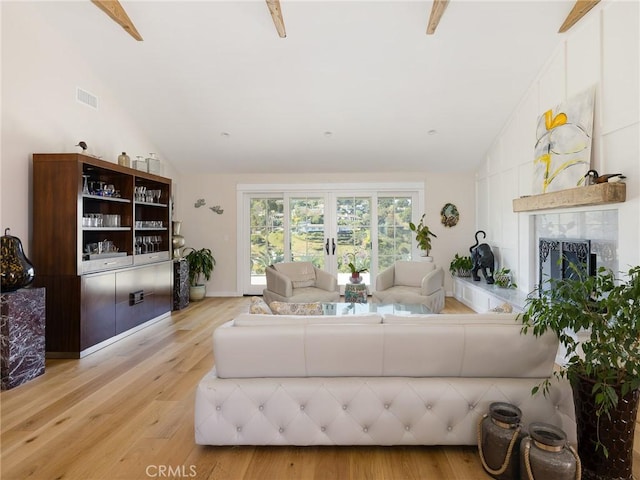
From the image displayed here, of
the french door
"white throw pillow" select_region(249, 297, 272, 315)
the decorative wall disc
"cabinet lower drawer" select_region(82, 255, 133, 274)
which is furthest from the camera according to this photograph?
the french door

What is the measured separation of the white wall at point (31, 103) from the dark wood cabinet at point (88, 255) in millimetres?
148

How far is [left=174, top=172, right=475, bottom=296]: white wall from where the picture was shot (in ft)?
22.0

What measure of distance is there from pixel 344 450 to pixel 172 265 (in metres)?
4.25

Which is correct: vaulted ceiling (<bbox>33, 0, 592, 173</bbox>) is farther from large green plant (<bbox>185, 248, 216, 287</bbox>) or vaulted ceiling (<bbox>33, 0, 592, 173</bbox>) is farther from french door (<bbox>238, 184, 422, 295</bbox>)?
large green plant (<bbox>185, 248, 216, 287</bbox>)

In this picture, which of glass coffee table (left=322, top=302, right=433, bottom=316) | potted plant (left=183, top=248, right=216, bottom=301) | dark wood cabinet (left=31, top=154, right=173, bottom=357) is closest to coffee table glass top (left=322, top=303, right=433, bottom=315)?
glass coffee table (left=322, top=302, right=433, bottom=316)

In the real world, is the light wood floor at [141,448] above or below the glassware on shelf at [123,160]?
below

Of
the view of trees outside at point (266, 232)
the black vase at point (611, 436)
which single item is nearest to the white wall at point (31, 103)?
the view of trees outside at point (266, 232)

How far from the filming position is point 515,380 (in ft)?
6.33

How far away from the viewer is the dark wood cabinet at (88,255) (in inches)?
136

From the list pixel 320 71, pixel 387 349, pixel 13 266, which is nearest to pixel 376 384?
pixel 387 349

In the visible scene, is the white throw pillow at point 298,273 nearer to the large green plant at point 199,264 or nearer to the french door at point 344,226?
the french door at point 344,226

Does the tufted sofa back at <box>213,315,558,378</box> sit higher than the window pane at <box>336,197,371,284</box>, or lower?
lower

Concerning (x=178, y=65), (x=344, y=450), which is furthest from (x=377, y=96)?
(x=344, y=450)

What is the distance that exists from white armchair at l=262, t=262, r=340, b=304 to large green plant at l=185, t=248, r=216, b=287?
1.89 metres
